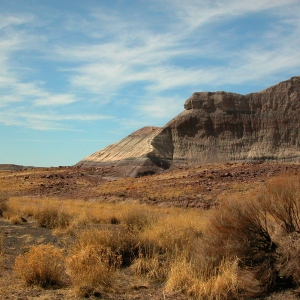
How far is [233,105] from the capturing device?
6762 centimetres

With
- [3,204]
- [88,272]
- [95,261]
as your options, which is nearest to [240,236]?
[95,261]

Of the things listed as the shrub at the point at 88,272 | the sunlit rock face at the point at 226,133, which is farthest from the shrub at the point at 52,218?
the sunlit rock face at the point at 226,133

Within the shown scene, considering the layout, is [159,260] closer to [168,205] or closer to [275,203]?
[275,203]

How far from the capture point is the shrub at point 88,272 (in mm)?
7748

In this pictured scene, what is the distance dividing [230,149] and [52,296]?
57369 mm

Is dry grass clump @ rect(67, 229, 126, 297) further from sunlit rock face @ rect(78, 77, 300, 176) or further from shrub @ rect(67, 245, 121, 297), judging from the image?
sunlit rock face @ rect(78, 77, 300, 176)

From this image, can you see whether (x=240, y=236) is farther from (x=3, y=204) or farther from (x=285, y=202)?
(x=3, y=204)

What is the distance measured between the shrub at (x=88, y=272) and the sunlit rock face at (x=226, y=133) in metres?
47.5

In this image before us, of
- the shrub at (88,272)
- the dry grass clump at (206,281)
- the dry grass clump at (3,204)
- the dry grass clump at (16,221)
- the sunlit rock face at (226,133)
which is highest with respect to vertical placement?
the sunlit rock face at (226,133)

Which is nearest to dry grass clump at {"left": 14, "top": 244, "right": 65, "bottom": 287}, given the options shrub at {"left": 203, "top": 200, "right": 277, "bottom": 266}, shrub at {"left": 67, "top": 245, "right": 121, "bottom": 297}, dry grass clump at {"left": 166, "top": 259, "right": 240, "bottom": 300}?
shrub at {"left": 67, "top": 245, "right": 121, "bottom": 297}

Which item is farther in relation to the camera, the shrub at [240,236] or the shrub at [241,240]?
the shrub at [240,236]

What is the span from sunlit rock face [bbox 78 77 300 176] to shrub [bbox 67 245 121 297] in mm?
47511

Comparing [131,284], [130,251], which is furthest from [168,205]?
[131,284]

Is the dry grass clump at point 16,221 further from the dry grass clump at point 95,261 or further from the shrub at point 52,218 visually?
the dry grass clump at point 95,261
